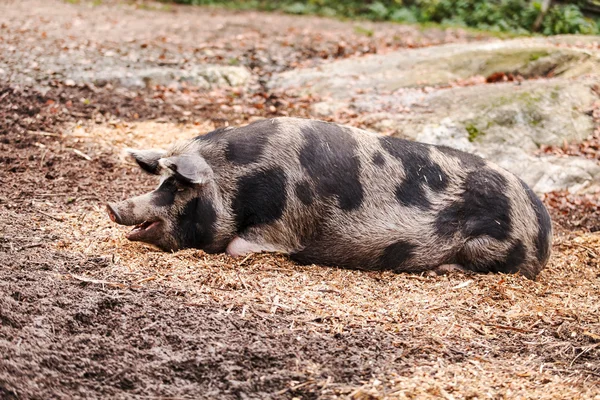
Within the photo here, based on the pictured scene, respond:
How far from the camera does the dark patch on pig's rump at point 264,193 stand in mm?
5379

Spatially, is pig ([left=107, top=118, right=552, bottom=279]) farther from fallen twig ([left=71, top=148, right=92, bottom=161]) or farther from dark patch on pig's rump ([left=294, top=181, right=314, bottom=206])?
fallen twig ([left=71, top=148, right=92, bottom=161])

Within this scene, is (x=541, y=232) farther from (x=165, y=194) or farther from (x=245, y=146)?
(x=165, y=194)

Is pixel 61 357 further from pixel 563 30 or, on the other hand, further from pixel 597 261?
pixel 563 30

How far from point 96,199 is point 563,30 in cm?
1334

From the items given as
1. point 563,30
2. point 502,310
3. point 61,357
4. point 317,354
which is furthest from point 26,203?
point 563,30

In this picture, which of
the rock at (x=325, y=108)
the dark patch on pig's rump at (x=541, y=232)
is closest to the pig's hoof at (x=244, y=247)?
Result: the dark patch on pig's rump at (x=541, y=232)

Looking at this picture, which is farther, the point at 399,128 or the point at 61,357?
the point at 399,128

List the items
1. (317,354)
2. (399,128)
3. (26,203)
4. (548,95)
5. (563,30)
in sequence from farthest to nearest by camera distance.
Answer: (563,30) < (548,95) < (399,128) < (26,203) < (317,354)

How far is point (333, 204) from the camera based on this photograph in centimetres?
546

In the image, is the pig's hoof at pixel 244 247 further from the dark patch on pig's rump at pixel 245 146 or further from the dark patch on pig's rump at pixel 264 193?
the dark patch on pig's rump at pixel 245 146

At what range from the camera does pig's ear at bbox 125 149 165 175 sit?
5656 millimetres

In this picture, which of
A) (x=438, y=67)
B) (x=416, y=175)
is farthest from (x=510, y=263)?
(x=438, y=67)

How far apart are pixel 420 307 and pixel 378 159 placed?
4.39ft

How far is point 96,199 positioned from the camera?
652 cm
